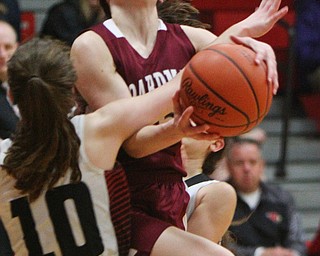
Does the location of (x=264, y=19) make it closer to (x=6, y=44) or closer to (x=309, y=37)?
(x=6, y=44)

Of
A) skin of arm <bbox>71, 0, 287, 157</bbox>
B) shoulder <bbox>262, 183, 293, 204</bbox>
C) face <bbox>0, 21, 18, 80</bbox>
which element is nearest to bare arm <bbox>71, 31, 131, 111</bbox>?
skin of arm <bbox>71, 0, 287, 157</bbox>

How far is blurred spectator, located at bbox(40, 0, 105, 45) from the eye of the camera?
5777mm

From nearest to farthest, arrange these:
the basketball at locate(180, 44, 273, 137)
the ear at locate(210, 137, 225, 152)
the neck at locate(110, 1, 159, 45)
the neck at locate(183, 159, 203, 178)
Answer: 1. the basketball at locate(180, 44, 273, 137)
2. the neck at locate(110, 1, 159, 45)
3. the ear at locate(210, 137, 225, 152)
4. the neck at locate(183, 159, 203, 178)

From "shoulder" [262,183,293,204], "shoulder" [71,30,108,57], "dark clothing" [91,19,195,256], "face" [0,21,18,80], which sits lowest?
"shoulder" [262,183,293,204]

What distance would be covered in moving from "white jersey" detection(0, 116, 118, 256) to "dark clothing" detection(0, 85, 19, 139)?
158cm

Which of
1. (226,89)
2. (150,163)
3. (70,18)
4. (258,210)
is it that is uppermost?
(226,89)

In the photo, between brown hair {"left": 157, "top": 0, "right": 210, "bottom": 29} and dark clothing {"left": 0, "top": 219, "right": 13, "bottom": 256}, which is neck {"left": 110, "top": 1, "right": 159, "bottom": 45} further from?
dark clothing {"left": 0, "top": 219, "right": 13, "bottom": 256}

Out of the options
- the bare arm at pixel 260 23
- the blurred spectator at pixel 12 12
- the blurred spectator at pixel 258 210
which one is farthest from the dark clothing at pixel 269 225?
the bare arm at pixel 260 23

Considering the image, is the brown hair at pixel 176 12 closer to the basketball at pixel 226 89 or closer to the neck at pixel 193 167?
the neck at pixel 193 167

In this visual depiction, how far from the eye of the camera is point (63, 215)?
3006 millimetres

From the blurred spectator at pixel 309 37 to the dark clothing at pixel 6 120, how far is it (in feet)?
8.18

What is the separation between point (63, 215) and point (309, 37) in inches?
151

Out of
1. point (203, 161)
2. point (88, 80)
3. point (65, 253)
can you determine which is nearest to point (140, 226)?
point (65, 253)

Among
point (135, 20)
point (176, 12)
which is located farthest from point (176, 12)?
point (135, 20)
